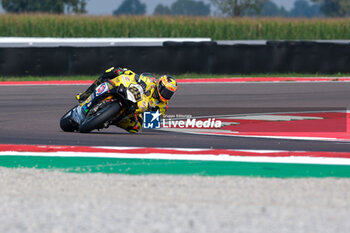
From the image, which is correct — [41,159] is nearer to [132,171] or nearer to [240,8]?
[132,171]

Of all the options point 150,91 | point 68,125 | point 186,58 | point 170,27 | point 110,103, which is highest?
point 150,91

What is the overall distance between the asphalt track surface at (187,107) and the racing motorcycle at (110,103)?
9.0 inches

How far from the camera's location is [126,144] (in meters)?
10.2

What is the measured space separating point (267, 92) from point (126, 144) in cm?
986

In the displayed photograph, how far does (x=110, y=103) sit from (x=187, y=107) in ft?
18.8

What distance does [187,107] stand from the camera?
642 inches

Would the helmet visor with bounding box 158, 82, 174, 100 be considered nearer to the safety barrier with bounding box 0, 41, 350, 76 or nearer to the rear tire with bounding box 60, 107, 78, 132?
the rear tire with bounding box 60, 107, 78, 132

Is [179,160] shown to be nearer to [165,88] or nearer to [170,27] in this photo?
[165,88]

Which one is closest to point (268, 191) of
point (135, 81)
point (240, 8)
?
point (135, 81)

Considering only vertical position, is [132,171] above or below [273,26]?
above

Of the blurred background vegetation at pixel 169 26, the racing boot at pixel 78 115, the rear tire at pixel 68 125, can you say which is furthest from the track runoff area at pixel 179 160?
the blurred background vegetation at pixel 169 26

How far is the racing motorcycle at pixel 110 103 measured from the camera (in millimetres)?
10609

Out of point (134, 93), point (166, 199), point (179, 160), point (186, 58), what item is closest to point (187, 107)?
point (134, 93)

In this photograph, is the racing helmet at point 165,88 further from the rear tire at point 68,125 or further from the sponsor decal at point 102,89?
the rear tire at point 68,125
